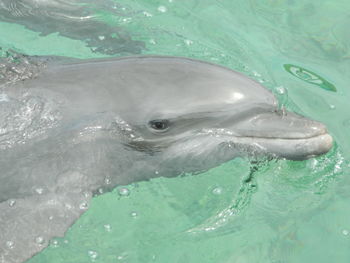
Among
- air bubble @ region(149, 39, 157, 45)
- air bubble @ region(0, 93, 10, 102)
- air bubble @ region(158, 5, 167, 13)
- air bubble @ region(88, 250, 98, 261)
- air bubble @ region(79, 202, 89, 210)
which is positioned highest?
air bubble @ region(0, 93, 10, 102)

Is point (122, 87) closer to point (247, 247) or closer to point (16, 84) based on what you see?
point (16, 84)

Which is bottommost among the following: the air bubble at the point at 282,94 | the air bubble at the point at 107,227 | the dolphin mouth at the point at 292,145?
the air bubble at the point at 107,227

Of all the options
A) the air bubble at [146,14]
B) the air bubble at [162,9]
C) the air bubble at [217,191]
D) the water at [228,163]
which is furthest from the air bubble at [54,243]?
the air bubble at [162,9]

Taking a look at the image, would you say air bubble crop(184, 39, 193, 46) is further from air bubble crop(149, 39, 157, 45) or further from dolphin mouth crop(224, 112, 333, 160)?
dolphin mouth crop(224, 112, 333, 160)

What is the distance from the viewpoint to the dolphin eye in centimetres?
581

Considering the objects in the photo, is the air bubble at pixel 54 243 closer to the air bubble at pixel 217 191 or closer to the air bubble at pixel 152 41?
the air bubble at pixel 217 191

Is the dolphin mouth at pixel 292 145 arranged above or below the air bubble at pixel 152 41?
above

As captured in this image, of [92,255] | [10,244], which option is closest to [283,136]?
→ [92,255]

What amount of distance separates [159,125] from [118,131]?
43cm

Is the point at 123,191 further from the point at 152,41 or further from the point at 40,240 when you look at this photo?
the point at 152,41

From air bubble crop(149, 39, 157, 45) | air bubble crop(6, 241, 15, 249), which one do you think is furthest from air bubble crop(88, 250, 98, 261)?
air bubble crop(149, 39, 157, 45)

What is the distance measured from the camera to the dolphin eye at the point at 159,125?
5.81m

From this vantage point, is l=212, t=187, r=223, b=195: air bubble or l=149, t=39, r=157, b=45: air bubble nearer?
l=212, t=187, r=223, b=195: air bubble

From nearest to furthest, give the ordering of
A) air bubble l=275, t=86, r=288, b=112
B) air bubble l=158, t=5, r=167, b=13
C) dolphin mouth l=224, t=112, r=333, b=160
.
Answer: dolphin mouth l=224, t=112, r=333, b=160 → air bubble l=275, t=86, r=288, b=112 → air bubble l=158, t=5, r=167, b=13
